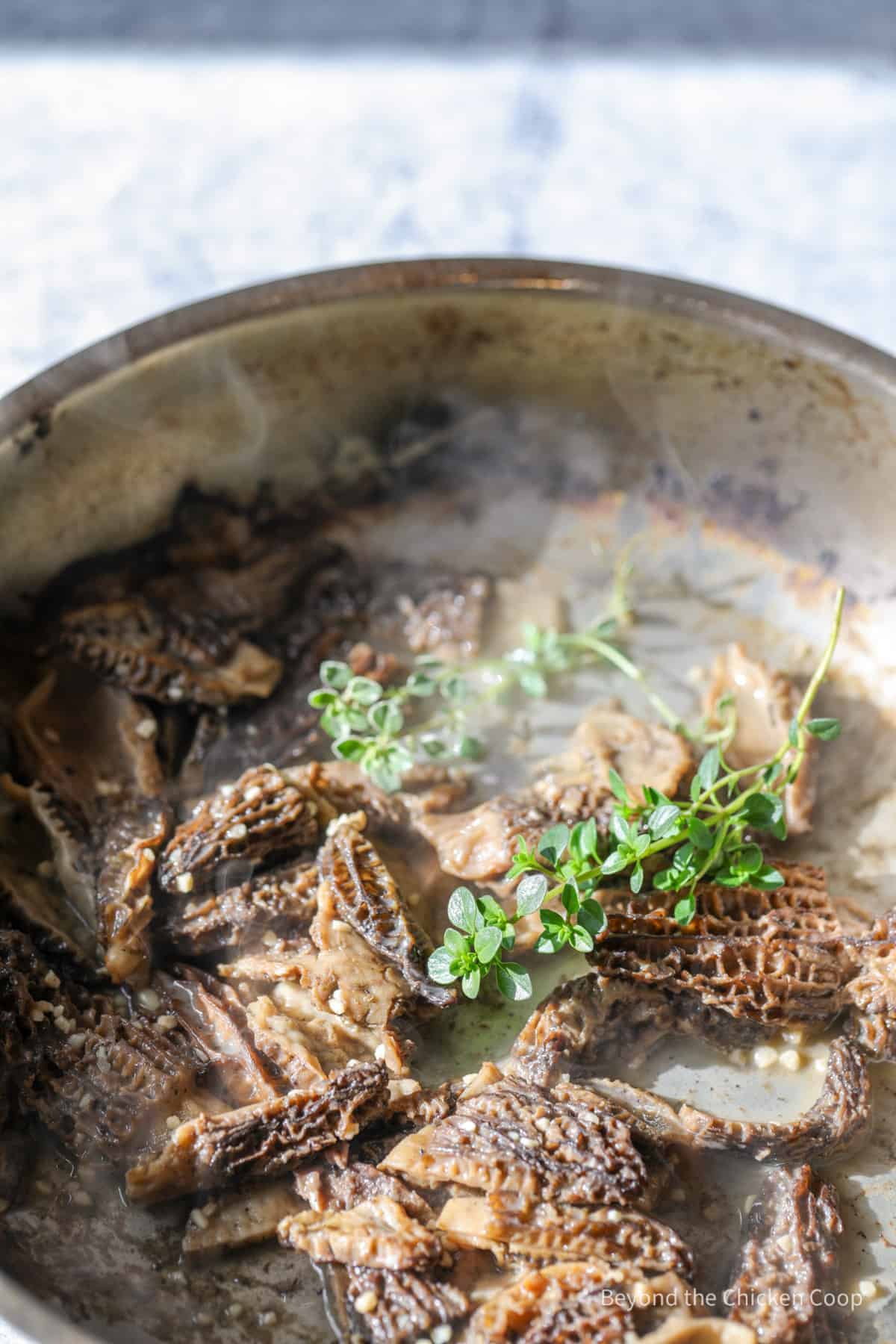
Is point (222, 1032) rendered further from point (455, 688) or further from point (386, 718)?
point (455, 688)

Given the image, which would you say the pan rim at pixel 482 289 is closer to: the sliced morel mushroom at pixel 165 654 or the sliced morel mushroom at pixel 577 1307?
the sliced morel mushroom at pixel 165 654

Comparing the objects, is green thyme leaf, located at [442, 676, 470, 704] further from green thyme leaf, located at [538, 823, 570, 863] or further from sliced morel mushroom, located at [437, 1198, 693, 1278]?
sliced morel mushroom, located at [437, 1198, 693, 1278]

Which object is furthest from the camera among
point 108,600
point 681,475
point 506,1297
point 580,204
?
point 580,204

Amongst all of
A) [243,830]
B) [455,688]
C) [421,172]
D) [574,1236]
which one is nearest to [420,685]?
[455,688]

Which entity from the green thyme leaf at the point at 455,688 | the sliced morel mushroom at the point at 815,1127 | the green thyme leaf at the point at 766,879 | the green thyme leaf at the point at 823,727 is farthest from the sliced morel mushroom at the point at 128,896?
the green thyme leaf at the point at 823,727

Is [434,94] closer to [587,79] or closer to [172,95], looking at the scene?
[587,79]

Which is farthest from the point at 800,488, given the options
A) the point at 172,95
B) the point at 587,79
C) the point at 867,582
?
the point at 172,95
